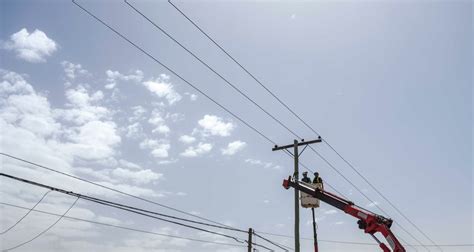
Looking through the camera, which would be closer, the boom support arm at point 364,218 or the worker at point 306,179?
the boom support arm at point 364,218

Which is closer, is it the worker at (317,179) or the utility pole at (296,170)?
the utility pole at (296,170)

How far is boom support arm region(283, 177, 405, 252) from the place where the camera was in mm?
13883

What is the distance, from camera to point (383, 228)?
14203 millimetres

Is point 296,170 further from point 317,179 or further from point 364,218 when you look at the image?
point 364,218

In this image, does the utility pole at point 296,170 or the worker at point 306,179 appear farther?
the worker at point 306,179

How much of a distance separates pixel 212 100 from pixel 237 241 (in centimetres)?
1094

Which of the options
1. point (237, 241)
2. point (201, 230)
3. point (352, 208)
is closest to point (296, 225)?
point (352, 208)

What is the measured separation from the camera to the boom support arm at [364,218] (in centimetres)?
1388

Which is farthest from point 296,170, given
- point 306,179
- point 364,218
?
point 364,218

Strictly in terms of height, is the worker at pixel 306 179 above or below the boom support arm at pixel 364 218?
above

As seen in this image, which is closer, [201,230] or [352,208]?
[352,208]

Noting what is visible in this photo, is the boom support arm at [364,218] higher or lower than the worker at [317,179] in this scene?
lower

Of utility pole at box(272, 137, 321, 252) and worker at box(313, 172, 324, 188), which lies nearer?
utility pole at box(272, 137, 321, 252)

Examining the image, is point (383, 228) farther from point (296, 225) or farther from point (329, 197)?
point (296, 225)
